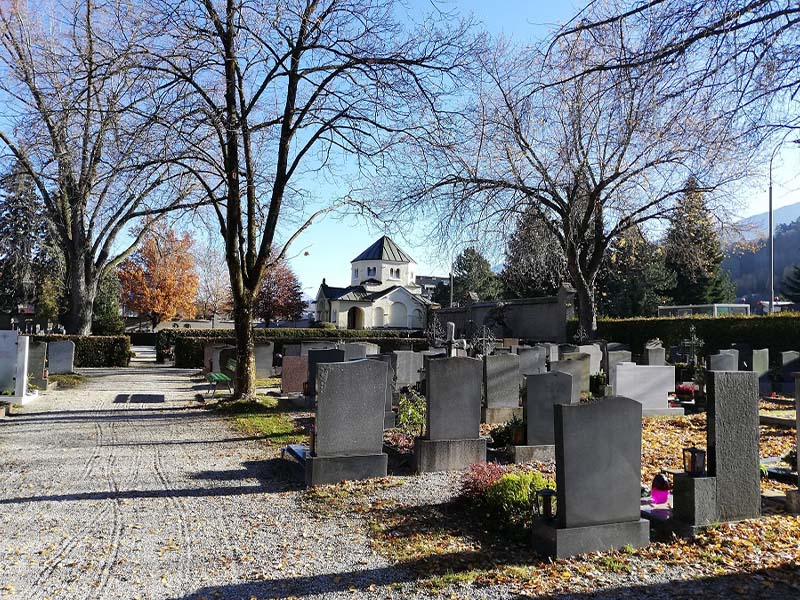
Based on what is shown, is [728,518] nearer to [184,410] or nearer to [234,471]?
[234,471]

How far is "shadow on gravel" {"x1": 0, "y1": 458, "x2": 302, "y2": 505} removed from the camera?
657 cm

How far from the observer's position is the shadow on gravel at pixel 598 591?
4.25 meters

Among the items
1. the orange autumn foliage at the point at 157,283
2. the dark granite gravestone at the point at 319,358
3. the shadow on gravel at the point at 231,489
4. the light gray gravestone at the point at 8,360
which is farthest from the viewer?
the orange autumn foliage at the point at 157,283

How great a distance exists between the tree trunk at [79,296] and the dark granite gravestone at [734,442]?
2619 cm

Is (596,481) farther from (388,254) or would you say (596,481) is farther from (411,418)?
(388,254)

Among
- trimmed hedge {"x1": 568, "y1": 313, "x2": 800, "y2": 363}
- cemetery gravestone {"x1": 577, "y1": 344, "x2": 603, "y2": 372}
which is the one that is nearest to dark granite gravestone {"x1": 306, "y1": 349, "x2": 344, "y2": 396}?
cemetery gravestone {"x1": 577, "y1": 344, "x2": 603, "y2": 372}

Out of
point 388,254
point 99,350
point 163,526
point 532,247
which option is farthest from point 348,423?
point 388,254

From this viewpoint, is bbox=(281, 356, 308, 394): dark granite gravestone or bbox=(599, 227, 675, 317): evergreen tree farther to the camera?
bbox=(599, 227, 675, 317): evergreen tree

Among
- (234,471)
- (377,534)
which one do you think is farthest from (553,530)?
(234,471)

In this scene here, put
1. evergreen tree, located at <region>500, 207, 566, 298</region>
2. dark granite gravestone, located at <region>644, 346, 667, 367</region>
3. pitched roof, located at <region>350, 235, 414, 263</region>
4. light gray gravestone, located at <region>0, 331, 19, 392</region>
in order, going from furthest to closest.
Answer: pitched roof, located at <region>350, 235, 414, 263</region>
evergreen tree, located at <region>500, 207, 566, 298</region>
dark granite gravestone, located at <region>644, 346, 667, 367</region>
light gray gravestone, located at <region>0, 331, 19, 392</region>

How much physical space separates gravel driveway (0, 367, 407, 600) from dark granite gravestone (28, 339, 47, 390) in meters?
6.18

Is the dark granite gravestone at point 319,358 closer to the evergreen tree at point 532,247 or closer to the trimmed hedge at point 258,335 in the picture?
the evergreen tree at point 532,247

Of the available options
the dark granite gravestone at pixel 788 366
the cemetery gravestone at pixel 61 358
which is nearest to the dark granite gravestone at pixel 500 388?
the dark granite gravestone at pixel 788 366

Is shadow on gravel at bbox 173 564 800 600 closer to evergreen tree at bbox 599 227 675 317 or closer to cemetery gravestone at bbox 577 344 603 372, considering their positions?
cemetery gravestone at bbox 577 344 603 372
